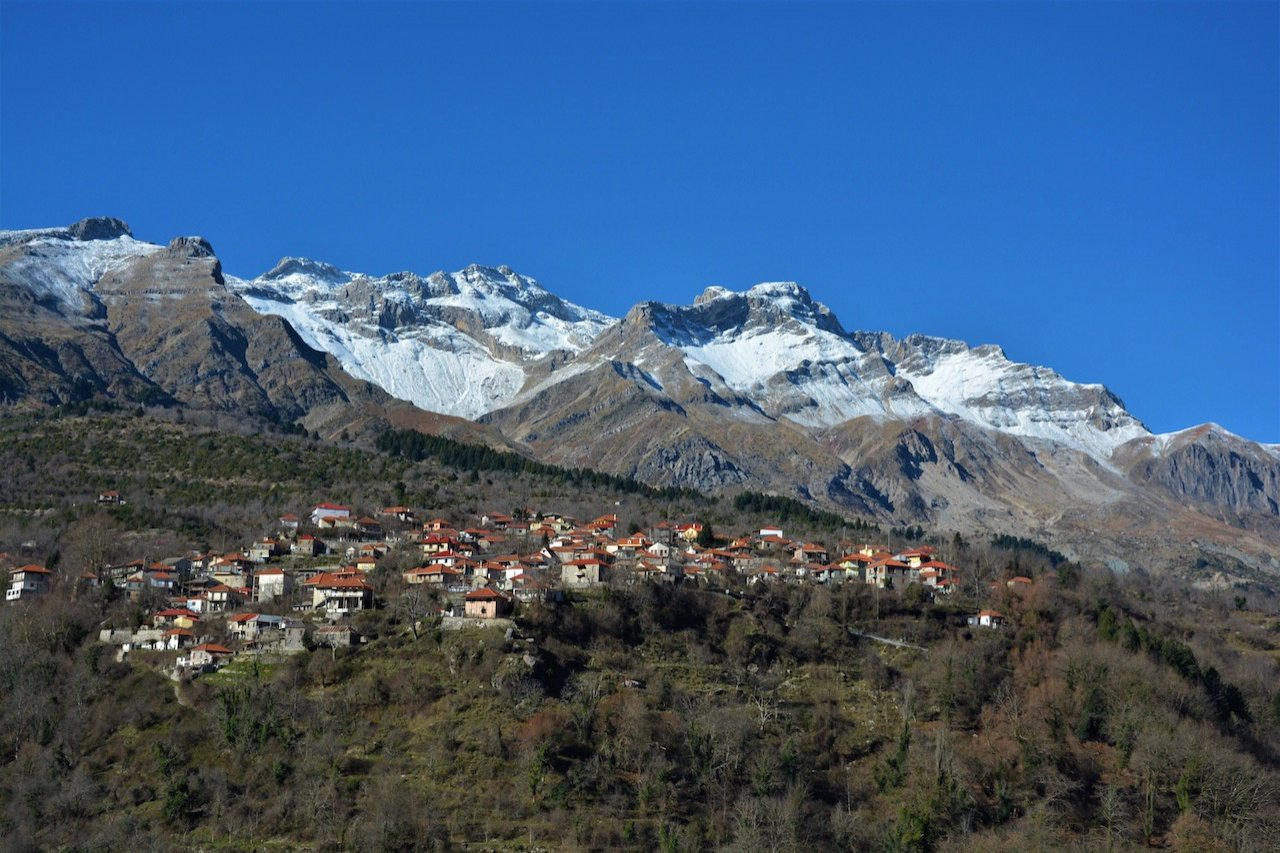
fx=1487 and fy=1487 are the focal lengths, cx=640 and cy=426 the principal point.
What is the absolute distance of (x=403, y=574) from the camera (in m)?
105

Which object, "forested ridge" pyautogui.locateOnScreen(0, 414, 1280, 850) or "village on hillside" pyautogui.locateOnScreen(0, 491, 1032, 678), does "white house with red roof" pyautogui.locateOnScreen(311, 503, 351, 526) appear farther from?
"forested ridge" pyautogui.locateOnScreen(0, 414, 1280, 850)

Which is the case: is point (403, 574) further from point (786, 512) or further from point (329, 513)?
point (786, 512)

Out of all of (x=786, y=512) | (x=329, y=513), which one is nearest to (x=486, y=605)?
(x=329, y=513)

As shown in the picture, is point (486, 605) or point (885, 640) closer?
point (486, 605)

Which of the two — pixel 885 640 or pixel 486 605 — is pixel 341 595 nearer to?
pixel 486 605

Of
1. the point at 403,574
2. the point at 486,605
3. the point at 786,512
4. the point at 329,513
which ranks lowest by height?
the point at 486,605

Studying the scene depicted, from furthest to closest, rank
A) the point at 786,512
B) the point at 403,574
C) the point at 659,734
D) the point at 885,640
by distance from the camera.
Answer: the point at 786,512, the point at 403,574, the point at 885,640, the point at 659,734

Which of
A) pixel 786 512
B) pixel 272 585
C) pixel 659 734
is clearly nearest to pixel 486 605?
pixel 659 734

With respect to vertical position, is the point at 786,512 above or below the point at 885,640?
above

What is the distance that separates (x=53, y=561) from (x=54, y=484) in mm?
31022

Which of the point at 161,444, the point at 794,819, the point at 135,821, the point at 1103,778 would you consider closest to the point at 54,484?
the point at 161,444

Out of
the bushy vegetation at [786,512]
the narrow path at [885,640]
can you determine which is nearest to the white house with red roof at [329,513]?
the narrow path at [885,640]

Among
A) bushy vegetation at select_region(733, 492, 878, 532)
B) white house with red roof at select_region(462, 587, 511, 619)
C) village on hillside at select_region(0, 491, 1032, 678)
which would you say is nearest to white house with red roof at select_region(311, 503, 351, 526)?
village on hillside at select_region(0, 491, 1032, 678)

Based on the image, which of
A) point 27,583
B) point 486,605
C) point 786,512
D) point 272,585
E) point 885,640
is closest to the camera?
point 486,605
